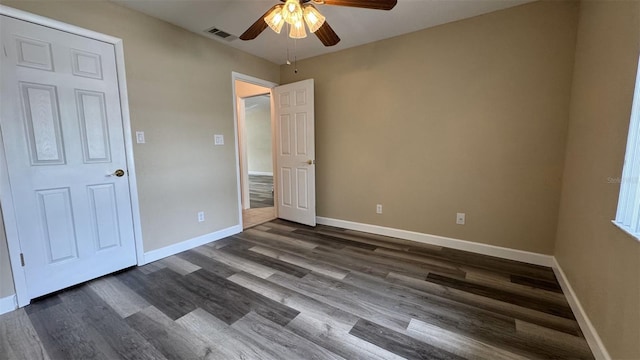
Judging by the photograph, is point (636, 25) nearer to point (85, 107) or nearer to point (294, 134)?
point (294, 134)

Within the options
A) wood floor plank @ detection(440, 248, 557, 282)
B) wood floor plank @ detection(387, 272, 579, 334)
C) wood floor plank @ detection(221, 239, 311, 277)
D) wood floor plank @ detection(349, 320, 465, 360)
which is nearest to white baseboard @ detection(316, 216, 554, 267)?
wood floor plank @ detection(440, 248, 557, 282)

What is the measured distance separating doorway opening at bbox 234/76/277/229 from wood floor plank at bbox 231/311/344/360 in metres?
2.09

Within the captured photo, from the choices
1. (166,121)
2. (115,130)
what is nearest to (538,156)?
(166,121)

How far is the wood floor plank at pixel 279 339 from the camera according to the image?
1.39m

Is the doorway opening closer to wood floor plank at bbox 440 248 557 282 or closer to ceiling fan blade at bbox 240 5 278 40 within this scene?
ceiling fan blade at bbox 240 5 278 40

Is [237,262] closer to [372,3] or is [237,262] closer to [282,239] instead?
[282,239]

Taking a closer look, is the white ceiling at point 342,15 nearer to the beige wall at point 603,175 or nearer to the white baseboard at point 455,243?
the beige wall at point 603,175

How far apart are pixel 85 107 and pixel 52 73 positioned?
0.29 m

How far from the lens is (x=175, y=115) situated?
2.67 m

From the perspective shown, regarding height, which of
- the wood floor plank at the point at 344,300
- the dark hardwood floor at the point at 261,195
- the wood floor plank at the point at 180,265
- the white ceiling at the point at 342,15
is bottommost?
the wood floor plank at the point at 344,300

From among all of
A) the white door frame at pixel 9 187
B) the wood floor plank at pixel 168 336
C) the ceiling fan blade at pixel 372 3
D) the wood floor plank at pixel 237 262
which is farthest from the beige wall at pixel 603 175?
the white door frame at pixel 9 187

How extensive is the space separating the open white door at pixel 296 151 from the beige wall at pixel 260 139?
5.60 m

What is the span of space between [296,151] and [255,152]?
Result: 6604 mm

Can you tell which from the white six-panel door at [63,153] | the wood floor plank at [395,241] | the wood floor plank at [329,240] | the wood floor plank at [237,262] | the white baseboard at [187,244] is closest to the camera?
the white six-panel door at [63,153]
